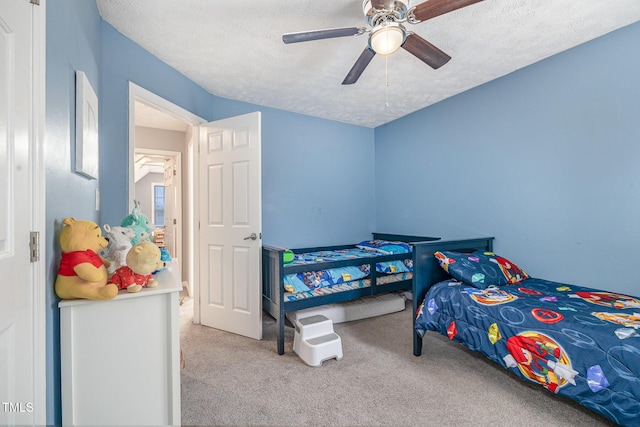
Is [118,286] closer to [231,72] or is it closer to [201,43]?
[201,43]

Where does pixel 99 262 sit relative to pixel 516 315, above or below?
above

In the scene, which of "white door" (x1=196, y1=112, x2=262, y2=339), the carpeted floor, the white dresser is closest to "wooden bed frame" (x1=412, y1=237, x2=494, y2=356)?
the carpeted floor

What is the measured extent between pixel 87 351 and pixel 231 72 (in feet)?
7.65

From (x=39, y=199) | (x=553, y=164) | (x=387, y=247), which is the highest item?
(x=553, y=164)

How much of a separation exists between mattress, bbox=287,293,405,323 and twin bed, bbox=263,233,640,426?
26 cm

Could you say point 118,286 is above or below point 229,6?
below

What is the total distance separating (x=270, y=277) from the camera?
8.45 ft

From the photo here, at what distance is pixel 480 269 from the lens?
7.16ft

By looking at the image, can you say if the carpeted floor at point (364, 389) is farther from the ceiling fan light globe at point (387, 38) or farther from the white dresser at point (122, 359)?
the ceiling fan light globe at point (387, 38)

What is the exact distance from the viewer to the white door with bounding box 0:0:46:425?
79 cm

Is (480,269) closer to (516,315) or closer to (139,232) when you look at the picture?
(516,315)

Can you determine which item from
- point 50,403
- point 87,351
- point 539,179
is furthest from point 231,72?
point 539,179

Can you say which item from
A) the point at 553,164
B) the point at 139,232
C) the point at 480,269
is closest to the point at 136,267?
the point at 139,232

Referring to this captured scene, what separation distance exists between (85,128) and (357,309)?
264cm
